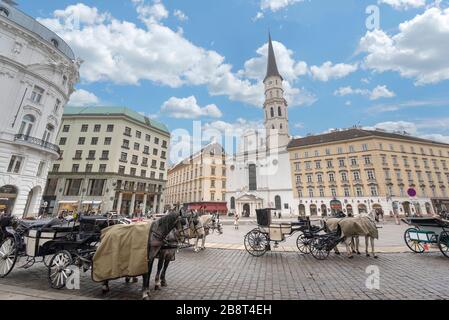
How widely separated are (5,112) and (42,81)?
4.77 m

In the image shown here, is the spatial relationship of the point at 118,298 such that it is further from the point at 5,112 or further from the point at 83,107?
the point at 83,107

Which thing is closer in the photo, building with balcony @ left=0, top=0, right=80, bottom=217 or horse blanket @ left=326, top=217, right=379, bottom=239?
horse blanket @ left=326, top=217, right=379, bottom=239

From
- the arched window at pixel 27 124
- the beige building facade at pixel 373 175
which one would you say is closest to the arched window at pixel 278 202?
the beige building facade at pixel 373 175

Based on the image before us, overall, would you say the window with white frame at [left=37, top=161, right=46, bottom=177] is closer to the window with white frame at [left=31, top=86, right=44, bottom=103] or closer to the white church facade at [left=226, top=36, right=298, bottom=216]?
the window with white frame at [left=31, top=86, right=44, bottom=103]

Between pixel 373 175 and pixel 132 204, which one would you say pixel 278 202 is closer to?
pixel 373 175

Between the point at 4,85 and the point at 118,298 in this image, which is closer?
the point at 118,298

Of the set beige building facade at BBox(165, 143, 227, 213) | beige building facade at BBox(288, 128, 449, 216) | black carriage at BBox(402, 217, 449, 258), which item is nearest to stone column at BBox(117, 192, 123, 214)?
beige building facade at BBox(165, 143, 227, 213)

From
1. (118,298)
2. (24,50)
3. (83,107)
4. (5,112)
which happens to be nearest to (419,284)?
(118,298)

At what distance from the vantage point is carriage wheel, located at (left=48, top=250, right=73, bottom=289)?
4656 mm

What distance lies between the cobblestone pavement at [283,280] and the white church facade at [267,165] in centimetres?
4168

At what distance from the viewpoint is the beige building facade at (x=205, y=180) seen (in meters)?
50.1

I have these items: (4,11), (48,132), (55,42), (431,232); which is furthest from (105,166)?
(431,232)

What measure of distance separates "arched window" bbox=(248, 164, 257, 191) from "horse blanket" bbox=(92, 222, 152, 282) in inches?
1977

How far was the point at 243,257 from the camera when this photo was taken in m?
8.28
